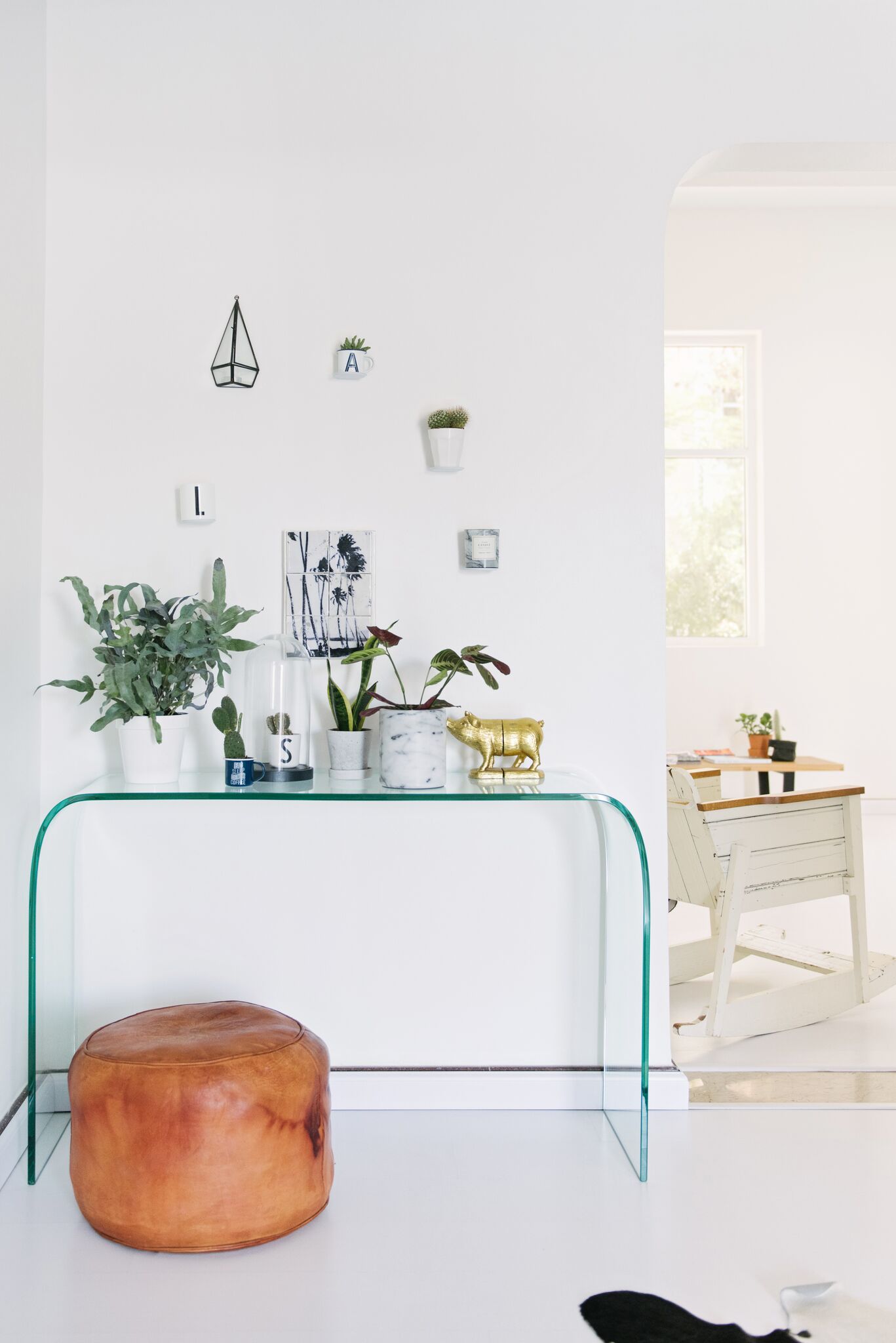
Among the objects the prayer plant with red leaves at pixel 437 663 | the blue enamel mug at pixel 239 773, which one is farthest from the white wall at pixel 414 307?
the blue enamel mug at pixel 239 773

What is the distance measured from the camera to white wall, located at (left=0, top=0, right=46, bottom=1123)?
2.43 metres

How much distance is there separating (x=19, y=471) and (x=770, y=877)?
2488mm

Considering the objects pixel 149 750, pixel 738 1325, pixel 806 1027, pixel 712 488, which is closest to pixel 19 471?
pixel 149 750

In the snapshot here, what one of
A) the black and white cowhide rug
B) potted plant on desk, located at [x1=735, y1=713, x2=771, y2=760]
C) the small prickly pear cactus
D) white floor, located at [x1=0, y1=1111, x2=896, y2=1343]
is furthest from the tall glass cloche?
potted plant on desk, located at [x1=735, y1=713, x2=771, y2=760]

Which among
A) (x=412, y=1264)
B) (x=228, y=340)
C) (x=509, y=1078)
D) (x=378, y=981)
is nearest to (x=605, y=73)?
(x=228, y=340)

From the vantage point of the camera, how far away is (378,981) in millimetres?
2787

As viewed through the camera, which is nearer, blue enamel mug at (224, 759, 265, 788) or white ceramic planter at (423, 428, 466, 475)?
blue enamel mug at (224, 759, 265, 788)

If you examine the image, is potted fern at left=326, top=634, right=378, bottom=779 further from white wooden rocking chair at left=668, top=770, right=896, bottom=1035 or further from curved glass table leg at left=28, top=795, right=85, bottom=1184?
white wooden rocking chair at left=668, top=770, right=896, bottom=1035

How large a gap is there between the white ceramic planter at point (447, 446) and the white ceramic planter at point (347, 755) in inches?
27.6

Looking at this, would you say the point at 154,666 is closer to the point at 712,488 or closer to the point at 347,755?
the point at 347,755

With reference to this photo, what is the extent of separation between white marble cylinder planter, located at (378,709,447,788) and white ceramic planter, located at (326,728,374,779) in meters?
0.13

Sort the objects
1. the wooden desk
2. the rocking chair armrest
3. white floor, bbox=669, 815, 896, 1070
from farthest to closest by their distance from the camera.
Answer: the wooden desk, the rocking chair armrest, white floor, bbox=669, 815, 896, 1070

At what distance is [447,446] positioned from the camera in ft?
8.91

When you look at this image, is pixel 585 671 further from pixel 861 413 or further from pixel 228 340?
pixel 861 413
